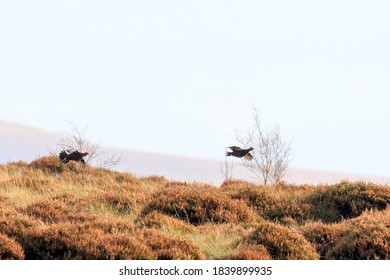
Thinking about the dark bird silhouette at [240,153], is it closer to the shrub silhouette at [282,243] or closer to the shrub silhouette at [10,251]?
the shrub silhouette at [282,243]

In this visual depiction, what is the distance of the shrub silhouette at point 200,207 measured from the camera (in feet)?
37.4

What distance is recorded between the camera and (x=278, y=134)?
22.1 metres

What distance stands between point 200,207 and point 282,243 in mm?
3372

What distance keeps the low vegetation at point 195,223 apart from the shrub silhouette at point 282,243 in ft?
0.05

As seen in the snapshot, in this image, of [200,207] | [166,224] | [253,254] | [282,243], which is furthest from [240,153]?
[253,254]

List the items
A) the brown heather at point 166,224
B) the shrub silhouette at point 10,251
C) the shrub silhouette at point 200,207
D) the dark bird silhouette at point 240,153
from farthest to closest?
the dark bird silhouette at point 240,153 < the shrub silhouette at point 200,207 < the brown heather at point 166,224 < the shrub silhouette at point 10,251

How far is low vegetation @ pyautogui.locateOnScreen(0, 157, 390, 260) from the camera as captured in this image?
786 centimetres

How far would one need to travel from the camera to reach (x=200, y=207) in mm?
11547

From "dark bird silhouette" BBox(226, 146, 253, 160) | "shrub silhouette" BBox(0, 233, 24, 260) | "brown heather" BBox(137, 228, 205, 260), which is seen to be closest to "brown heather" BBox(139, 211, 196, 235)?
"brown heather" BBox(137, 228, 205, 260)

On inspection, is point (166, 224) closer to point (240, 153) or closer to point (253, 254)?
point (253, 254)

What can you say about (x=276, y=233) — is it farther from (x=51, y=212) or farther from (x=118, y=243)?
(x=51, y=212)

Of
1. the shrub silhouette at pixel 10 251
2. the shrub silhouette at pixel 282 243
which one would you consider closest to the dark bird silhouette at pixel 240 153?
the shrub silhouette at pixel 282 243

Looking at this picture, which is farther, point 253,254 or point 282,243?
point 282,243
